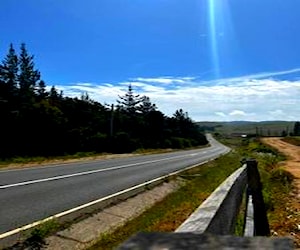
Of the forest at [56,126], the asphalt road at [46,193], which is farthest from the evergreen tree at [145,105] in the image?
the asphalt road at [46,193]

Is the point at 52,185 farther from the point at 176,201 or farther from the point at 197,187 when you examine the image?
the point at 197,187

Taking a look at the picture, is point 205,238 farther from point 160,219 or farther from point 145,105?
point 145,105

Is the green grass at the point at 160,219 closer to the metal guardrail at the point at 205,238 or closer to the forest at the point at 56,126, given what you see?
the metal guardrail at the point at 205,238

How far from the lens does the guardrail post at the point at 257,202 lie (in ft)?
23.0

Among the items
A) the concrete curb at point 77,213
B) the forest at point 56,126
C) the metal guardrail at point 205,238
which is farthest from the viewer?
the forest at point 56,126

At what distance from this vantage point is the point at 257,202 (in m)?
Result: 7.00

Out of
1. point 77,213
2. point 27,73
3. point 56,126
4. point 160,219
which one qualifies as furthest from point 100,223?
point 27,73

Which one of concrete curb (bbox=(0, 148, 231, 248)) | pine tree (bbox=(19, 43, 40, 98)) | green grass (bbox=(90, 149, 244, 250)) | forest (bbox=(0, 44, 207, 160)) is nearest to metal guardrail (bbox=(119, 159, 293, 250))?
green grass (bbox=(90, 149, 244, 250))

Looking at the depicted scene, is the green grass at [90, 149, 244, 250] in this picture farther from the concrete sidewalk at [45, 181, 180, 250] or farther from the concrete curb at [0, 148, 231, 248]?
the concrete curb at [0, 148, 231, 248]

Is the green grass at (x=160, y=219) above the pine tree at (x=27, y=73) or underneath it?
underneath

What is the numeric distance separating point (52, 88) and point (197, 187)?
83004mm

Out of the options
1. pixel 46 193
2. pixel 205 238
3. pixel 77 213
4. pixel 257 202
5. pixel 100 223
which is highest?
pixel 205 238

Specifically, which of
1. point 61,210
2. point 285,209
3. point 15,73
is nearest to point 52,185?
point 61,210

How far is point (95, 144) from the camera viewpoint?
5422 centimetres
